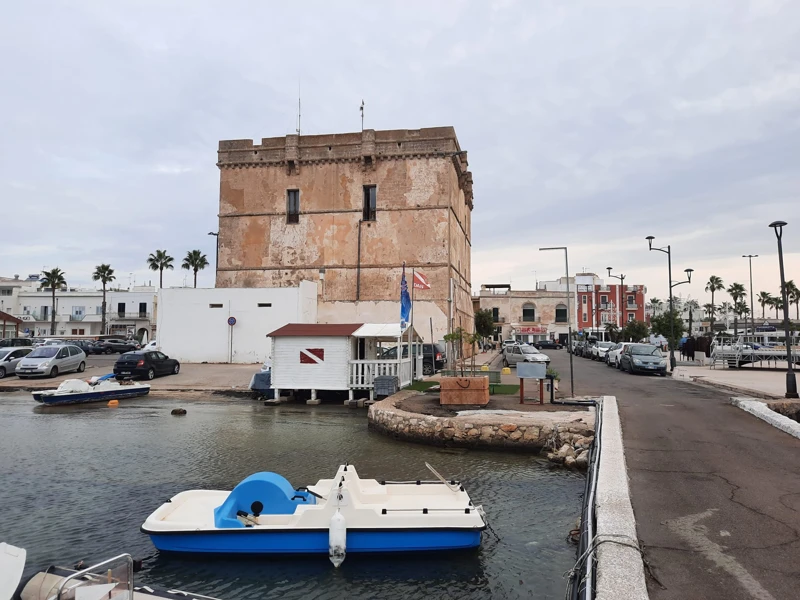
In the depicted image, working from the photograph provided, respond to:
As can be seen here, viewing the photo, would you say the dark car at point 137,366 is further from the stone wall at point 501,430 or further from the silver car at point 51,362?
the stone wall at point 501,430

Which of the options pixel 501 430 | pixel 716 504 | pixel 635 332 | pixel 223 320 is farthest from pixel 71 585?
pixel 635 332

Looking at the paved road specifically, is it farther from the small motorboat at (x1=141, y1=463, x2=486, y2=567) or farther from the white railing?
the white railing

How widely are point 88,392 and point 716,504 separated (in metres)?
21.9

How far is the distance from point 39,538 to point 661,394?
17.2 metres

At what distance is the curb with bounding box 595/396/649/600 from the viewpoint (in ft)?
13.3

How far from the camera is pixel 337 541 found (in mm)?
6797

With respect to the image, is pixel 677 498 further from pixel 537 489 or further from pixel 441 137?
pixel 441 137

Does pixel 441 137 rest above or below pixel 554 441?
above

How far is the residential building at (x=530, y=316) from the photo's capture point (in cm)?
8629

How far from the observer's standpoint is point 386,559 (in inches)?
278

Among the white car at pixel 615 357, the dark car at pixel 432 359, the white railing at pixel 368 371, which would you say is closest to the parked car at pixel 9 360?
the white railing at pixel 368 371

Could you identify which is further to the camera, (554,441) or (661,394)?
(661,394)

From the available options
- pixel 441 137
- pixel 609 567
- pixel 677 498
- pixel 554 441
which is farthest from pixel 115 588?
pixel 441 137

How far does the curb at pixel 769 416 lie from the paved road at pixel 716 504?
8.7 inches
